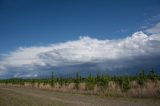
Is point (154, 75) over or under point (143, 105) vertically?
over

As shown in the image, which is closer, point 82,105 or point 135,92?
point 82,105

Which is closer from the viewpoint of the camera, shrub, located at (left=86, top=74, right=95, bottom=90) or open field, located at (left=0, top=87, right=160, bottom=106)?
open field, located at (left=0, top=87, right=160, bottom=106)

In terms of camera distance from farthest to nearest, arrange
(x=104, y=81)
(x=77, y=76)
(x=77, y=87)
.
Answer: (x=77, y=76), (x=77, y=87), (x=104, y=81)

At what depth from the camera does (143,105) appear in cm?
1880

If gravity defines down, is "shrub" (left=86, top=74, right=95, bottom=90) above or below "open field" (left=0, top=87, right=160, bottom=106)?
above

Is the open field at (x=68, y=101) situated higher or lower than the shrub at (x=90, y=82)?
lower

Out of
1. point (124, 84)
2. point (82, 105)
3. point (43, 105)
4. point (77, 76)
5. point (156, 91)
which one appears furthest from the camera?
point (77, 76)

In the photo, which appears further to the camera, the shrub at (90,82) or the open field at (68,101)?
the shrub at (90,82)

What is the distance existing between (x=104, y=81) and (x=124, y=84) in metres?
4.24

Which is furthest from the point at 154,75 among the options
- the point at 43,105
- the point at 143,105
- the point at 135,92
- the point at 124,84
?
the point at 43,105

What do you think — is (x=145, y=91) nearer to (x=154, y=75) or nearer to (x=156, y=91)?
(x=156, y=91)

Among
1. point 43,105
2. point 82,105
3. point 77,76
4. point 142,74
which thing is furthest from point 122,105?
point 77,76

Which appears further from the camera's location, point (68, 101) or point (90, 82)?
point (90, 82)

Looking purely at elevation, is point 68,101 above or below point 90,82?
below
